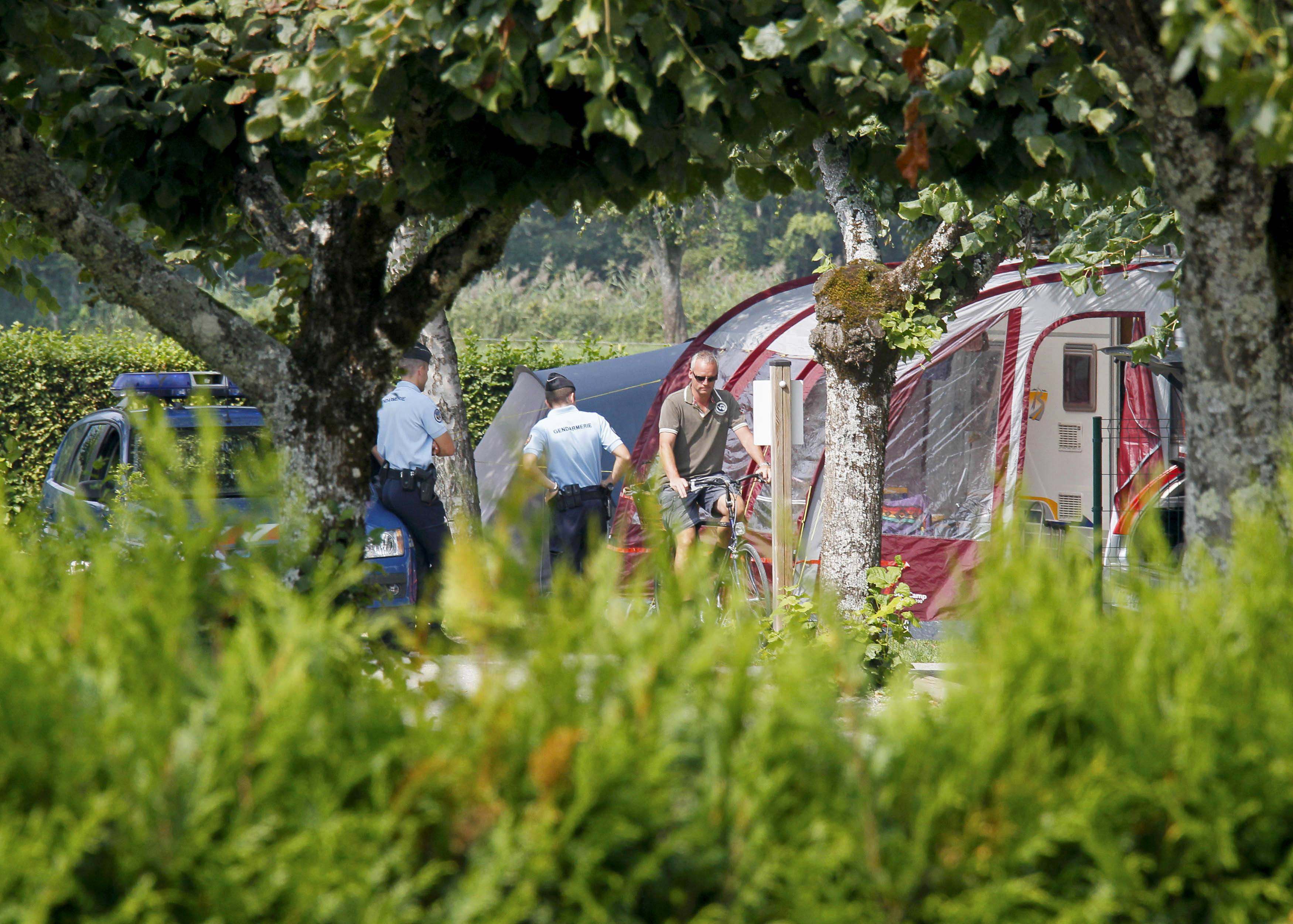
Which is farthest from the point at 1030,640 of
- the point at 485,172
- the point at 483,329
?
the point at 483,329

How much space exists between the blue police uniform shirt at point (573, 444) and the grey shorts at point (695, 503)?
18.7 inches

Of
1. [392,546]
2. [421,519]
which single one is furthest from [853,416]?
[392,546]

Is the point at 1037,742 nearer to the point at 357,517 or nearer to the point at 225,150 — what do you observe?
the point at 357,517

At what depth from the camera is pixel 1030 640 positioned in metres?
1.66

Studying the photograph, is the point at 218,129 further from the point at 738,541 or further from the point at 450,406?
the point at 450,406

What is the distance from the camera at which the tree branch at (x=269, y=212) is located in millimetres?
4117

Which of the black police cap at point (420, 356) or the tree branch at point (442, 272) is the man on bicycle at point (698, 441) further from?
the tree branch at point (442, 272)

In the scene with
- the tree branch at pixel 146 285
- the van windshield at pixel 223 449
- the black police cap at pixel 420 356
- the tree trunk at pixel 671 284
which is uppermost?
Result: the tree trunk at pixel 671 284

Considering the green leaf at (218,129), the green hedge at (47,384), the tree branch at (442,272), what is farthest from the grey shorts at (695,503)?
the green hedge at (47,384)

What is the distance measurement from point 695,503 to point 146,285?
185 inches

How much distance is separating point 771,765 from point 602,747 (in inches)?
8.9

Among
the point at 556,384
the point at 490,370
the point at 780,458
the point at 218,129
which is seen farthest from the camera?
the point at 490,370

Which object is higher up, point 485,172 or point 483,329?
point 483,329

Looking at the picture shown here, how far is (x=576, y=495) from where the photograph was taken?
25.2 ft
